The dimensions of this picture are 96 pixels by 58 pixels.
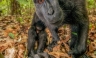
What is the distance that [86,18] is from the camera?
4.97m

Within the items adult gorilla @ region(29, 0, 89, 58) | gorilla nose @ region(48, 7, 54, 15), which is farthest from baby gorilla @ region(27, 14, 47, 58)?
gorilla nose @ region(48, 7, 54, 15)

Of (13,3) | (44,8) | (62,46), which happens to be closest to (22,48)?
(62,46)

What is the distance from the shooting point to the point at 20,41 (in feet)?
18.6

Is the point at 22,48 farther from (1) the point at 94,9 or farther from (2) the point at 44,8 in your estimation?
(1) the point at 94,9

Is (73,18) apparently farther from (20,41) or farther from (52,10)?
(20,41)

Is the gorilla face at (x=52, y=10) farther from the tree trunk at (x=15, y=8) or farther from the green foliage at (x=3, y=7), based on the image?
the green foliage at (x=3, y=7)

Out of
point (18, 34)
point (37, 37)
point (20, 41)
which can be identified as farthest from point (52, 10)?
point (18, 34)

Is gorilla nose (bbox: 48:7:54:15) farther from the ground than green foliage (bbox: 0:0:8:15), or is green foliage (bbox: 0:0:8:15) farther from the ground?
gorilla nose (bbox: 48:7:54:15)

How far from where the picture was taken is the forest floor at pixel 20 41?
5.07 m

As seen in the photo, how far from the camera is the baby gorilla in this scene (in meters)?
5.07

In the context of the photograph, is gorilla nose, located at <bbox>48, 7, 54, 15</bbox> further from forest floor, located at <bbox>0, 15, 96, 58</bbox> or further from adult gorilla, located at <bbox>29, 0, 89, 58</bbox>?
forest floor, located at <bbox>0, 15, 96, 58</bbox>

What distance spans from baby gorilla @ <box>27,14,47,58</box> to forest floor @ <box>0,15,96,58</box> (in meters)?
0.17

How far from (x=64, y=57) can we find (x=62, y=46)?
1.89ft

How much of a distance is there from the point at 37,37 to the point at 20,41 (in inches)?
21.6
